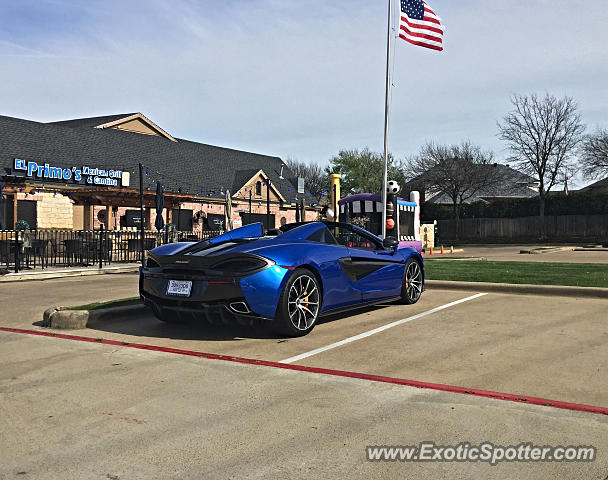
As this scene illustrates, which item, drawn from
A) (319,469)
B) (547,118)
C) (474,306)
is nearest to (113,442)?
(319,469)

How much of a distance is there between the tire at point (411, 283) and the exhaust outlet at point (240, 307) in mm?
3083

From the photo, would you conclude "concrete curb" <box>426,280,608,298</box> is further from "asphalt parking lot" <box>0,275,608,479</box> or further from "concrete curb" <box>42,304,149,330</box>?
"concrete curb" <box>42,304,149,330</box>

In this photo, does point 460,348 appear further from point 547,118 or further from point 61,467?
point 547,118

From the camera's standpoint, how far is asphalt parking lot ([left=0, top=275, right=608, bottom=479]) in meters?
3.04

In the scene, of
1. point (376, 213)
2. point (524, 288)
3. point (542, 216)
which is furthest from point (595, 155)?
point (524, 288)

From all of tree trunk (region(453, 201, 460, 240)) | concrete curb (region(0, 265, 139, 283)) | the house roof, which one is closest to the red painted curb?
concrete curb (region(0, 265, 139, 283))

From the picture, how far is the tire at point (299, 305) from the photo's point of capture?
605cm

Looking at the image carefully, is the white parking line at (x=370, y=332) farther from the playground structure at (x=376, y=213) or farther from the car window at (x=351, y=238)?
the playground structure at (x=376, y=213)

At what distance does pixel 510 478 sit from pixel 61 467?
7.36 feet

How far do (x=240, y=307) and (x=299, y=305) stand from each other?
724 millimetres

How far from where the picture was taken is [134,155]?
34.8 m

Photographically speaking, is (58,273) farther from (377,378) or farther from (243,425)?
(243,425)

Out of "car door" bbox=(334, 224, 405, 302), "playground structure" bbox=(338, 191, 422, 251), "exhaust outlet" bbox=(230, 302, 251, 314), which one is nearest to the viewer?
"exhaust outlet" bbox=(230, 302, 251, 314)

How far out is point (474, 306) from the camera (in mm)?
8086
